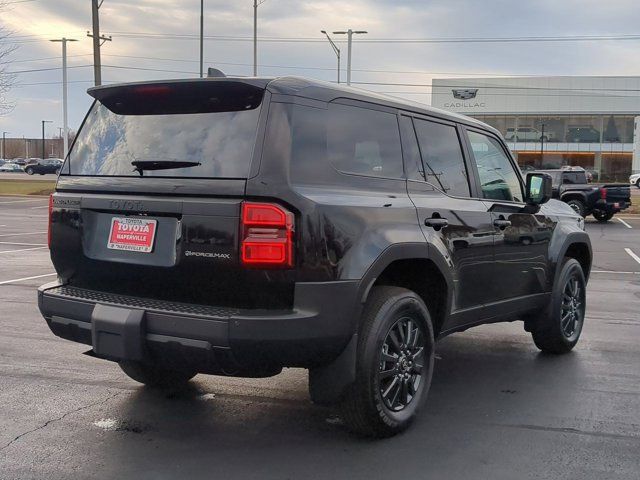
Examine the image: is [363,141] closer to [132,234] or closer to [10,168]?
[132,234]

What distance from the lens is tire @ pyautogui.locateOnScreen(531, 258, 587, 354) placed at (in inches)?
238

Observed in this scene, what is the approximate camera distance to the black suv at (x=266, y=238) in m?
3.53

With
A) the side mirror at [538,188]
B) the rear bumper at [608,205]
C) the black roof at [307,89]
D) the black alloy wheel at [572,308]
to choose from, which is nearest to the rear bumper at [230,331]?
the black roof at [307,89]

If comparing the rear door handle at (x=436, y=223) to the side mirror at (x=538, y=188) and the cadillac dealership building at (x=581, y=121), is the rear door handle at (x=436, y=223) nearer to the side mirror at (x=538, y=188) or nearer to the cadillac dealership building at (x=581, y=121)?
the side mirror at (x=538, y=188)

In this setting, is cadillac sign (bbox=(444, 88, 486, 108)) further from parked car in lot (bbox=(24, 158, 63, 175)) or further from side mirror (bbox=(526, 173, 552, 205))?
side mirror (bbox=(526, 173, 552, 205))

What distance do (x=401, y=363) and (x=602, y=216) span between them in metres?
22.2

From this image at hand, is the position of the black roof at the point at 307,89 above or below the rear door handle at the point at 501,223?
above

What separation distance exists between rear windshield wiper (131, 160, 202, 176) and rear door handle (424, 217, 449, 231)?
1474 mm

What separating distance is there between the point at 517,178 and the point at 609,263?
8677mm

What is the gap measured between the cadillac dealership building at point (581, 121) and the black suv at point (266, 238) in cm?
6937

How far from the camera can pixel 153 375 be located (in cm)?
494

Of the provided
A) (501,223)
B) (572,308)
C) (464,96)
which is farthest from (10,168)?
(501,223)

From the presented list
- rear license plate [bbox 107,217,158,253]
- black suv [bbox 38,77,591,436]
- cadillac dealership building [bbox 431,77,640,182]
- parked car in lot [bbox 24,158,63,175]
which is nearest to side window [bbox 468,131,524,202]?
black suv [bbox 38,77,591,436]

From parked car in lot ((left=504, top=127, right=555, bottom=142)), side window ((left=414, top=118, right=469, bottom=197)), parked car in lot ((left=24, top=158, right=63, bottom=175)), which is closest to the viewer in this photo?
side window ((left=414, top=118, right=469, bottom=197))
